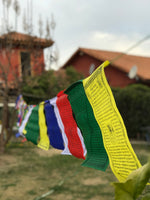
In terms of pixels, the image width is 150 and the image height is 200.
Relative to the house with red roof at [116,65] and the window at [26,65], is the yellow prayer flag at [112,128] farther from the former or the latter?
the house with red roof at [116,65]

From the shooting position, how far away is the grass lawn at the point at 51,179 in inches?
181

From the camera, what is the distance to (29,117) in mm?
4898

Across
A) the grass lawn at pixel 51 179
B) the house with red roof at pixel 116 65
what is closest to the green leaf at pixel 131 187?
the grass lawn at pixel 51 179

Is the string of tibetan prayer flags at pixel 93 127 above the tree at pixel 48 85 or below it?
above

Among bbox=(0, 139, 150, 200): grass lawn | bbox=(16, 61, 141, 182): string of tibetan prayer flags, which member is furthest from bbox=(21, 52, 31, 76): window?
bbox=(16, 61, 141, 182): string of tibetan prayer flags

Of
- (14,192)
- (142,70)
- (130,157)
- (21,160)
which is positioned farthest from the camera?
(142,70)

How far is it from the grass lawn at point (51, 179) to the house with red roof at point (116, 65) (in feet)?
→ 25.3

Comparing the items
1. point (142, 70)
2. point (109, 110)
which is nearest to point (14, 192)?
point (109, 110)

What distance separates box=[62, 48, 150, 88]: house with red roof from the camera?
15002 mm

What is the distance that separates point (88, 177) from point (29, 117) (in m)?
1.92

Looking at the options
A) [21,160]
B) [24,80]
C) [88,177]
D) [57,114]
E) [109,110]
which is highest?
[109,110]

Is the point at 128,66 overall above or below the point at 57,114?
below

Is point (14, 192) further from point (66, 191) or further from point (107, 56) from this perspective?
point (107, 56)

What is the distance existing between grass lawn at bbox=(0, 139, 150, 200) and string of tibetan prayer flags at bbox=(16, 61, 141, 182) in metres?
0.98
